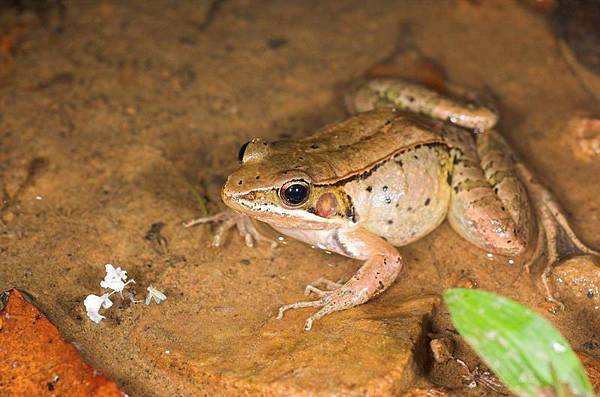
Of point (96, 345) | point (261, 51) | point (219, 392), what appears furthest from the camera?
point (261, 51)

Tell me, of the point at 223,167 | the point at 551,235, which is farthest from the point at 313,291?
the point at 551,235

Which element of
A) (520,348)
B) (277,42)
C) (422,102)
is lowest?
(277,42)

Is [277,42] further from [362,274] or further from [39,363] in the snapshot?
[39,363]

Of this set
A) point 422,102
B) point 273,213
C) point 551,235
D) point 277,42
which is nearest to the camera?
point 273,213

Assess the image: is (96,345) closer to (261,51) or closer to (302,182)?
(302,182)

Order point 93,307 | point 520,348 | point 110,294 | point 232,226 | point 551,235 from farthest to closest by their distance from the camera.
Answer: point 232,226, point 551,235, point 110,294, point 93,307, point 520,348

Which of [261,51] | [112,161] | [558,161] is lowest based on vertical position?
[112,161]

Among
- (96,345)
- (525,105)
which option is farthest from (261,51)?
(96,345)
